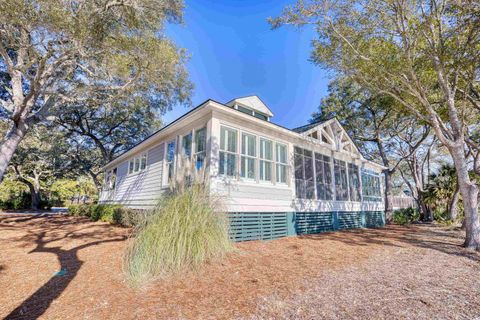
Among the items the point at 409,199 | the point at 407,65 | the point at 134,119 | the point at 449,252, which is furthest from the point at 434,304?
the point at 409,199

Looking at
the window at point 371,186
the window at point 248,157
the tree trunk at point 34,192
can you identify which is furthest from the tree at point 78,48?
the tree trunk at point 34,192

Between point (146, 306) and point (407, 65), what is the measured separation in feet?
30.5

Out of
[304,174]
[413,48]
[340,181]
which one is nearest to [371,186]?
[340,181]

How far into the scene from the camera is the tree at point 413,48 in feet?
21.8

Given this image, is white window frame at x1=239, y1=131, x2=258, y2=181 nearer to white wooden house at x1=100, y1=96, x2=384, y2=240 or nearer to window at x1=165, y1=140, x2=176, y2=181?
white wooden house at x1=100, y1=96, x2=384, y2=240

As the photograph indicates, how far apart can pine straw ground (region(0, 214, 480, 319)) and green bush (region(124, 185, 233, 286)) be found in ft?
0.82

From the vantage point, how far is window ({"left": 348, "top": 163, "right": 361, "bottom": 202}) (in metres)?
12.0

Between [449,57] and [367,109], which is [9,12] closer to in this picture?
[449,57]

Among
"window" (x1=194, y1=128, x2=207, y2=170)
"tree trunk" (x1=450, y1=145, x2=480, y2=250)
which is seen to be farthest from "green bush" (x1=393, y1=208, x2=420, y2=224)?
"window" (x1=194, y1=128, x2=207, y2=170)

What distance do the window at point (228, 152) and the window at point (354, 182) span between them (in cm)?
770

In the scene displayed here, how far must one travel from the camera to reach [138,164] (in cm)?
1191

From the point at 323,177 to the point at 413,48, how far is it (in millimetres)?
5628

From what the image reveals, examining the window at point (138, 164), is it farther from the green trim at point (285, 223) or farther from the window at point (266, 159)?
the green trim at point (285, 223)

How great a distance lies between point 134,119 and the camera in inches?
738
